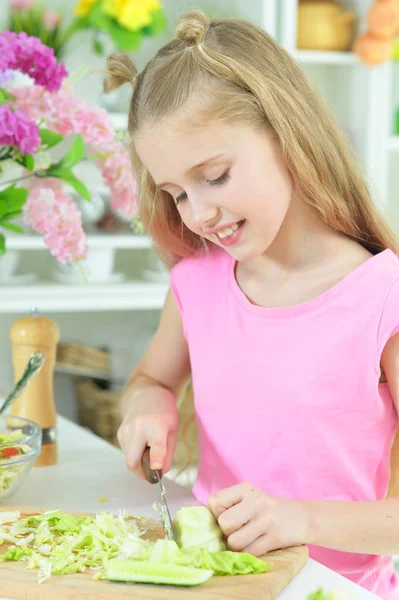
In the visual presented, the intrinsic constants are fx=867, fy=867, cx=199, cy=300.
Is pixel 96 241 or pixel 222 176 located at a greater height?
pixel 222 176

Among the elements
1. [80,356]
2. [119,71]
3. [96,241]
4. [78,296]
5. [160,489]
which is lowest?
[80,356]

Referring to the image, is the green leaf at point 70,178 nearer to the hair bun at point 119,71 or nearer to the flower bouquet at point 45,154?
the flower bouquet at point 45,154

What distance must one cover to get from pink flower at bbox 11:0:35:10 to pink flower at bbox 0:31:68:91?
1.65 metres

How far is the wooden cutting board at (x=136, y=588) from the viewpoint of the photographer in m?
0.74

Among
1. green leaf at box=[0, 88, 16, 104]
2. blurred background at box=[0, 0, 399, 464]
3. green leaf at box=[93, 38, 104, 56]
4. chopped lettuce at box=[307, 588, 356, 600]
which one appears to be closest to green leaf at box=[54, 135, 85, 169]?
green leaf at box=[0, 88, 16, 104]

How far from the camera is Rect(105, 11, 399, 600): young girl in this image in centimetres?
103

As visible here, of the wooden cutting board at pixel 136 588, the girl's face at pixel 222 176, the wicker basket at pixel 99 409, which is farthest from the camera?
the wicker basket at pixel 99 409

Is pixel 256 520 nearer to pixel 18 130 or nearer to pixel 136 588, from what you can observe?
pixel 136 588

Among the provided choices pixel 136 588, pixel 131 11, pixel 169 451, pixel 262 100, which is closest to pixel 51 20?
pixel 131 11

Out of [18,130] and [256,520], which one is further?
[18,130]

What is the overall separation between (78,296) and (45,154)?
150 centimetres

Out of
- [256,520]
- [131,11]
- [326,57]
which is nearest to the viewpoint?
[256,520]

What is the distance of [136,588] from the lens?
0.75 m

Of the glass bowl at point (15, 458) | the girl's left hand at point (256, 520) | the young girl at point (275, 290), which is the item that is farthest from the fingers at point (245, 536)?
the glass bowl at point (15, 458)
